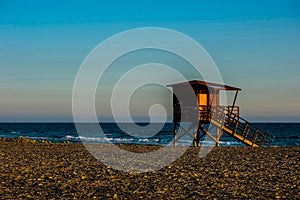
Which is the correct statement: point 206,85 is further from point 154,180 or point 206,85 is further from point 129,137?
point 129,137

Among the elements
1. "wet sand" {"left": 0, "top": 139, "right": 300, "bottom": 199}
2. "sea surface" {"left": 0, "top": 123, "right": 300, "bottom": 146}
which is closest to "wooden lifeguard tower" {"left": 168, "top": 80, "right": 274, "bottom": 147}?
"wet sand" {"left": 0, "top": 139, "right": 300, "bottom": 199}

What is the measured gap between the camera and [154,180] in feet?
51.7

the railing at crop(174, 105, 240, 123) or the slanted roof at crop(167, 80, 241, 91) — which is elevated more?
the slanted roof at crop(167, 80, 241, 91)

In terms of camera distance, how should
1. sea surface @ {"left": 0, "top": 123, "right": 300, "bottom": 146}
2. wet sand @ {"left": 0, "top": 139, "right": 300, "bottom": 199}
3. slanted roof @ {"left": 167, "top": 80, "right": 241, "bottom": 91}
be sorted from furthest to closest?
sea surface @ {"left": 0, "top": 123, "right": 300, "bottom": 146}, slanted roof @ {"left": 167, "top": 80, "right": 241, "bottom": 91}, wet sand @ {"left": 0, "top": 139, "right": 300, "bottom": 199}

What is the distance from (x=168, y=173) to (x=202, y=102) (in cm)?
1583

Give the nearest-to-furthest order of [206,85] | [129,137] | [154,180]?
[154,180] < [206,85] < [129,137]

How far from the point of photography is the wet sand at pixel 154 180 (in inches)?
518

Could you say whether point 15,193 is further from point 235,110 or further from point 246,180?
point 235,110

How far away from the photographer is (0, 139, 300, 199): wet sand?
13.1 meters

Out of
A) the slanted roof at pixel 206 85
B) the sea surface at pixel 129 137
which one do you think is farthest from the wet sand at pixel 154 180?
the sea surface at pixel 129 137

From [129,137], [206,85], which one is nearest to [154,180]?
[206,85]

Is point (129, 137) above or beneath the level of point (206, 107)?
beneath

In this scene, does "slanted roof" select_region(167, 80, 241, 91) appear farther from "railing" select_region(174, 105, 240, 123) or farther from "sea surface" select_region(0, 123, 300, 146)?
"sea surface" select_region(0, 123, 300, 146)

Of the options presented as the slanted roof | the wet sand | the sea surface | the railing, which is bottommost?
the sea surface
